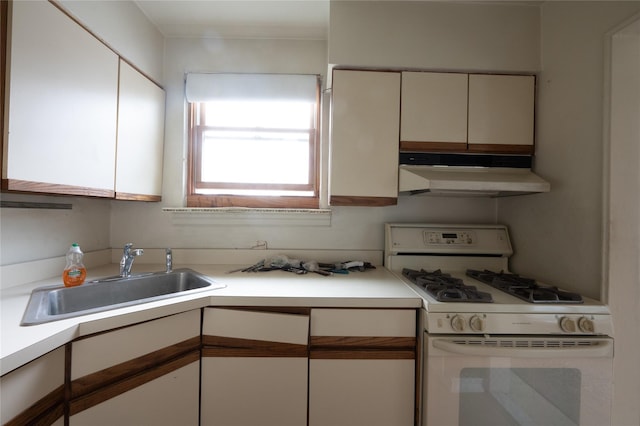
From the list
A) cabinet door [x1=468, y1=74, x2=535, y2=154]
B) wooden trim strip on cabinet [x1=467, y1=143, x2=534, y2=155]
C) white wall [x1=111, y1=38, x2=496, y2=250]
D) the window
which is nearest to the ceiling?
white wall [x1=111, y1=38, x2=496, y2=250]

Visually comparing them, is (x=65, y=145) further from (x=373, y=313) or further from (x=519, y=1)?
(x=519, y=1)

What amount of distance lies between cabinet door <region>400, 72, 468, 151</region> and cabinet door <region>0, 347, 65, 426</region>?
167 cm

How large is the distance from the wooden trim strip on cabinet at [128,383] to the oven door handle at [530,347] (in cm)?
101

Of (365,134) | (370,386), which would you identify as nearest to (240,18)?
(365,134)

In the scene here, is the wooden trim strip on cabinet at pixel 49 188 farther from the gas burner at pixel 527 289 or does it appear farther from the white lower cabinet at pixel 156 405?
the gas burner at pixel 527 289

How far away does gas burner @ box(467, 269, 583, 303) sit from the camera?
1070 millimetres

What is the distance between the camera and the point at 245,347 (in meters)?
1.10

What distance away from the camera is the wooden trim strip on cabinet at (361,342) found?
1111mm

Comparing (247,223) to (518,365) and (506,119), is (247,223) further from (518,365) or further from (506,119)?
(506,119)

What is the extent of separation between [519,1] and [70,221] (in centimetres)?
279

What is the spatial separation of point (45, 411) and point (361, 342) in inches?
41.4

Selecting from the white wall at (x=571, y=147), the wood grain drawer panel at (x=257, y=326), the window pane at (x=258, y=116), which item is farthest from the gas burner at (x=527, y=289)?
the window pane at (x=258, y=116)

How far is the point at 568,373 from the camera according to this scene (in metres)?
1.02

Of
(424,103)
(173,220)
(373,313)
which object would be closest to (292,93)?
(424,103)
